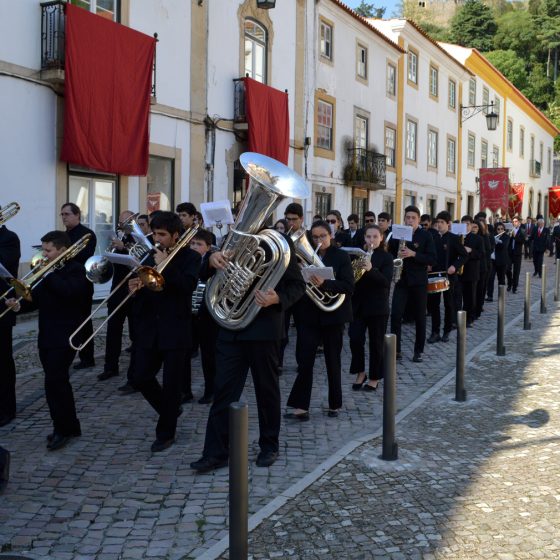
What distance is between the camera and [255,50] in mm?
19328

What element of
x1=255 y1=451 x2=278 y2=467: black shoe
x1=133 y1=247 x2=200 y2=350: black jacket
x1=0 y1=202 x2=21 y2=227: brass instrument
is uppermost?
x1=0 y1=202 x2=21 y2=227: brass instrument

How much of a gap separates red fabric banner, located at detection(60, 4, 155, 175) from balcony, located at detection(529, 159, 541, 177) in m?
41.8

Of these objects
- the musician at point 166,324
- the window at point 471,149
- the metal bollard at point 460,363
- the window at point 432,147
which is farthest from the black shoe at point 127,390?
the window at point 471,149

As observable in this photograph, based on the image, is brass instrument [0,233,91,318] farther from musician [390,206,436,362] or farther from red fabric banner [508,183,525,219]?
red fabric banner [508,183,525,219]

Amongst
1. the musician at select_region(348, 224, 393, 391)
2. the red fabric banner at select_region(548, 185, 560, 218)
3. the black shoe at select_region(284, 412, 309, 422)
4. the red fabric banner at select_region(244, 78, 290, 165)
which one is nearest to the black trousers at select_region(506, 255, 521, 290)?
the red fabric banner at select_region(244, 78, 290, 165)

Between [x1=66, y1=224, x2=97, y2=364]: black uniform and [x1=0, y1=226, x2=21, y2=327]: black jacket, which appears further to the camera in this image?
[x1=0, y1=226, x2=21, y2=327]: black jacket

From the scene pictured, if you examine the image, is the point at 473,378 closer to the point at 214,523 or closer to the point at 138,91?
the point at 214,523

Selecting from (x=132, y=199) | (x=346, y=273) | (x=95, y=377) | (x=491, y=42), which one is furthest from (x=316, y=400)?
(x=491, y=42)

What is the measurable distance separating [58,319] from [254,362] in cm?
161

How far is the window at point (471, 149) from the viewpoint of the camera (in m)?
38.2

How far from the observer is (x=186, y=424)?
21.5 ft

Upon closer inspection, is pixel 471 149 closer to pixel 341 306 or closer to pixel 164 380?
pixel 341 306

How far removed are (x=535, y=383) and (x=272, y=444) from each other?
402 centimetres

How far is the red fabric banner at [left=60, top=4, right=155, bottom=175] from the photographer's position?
12891 mm
